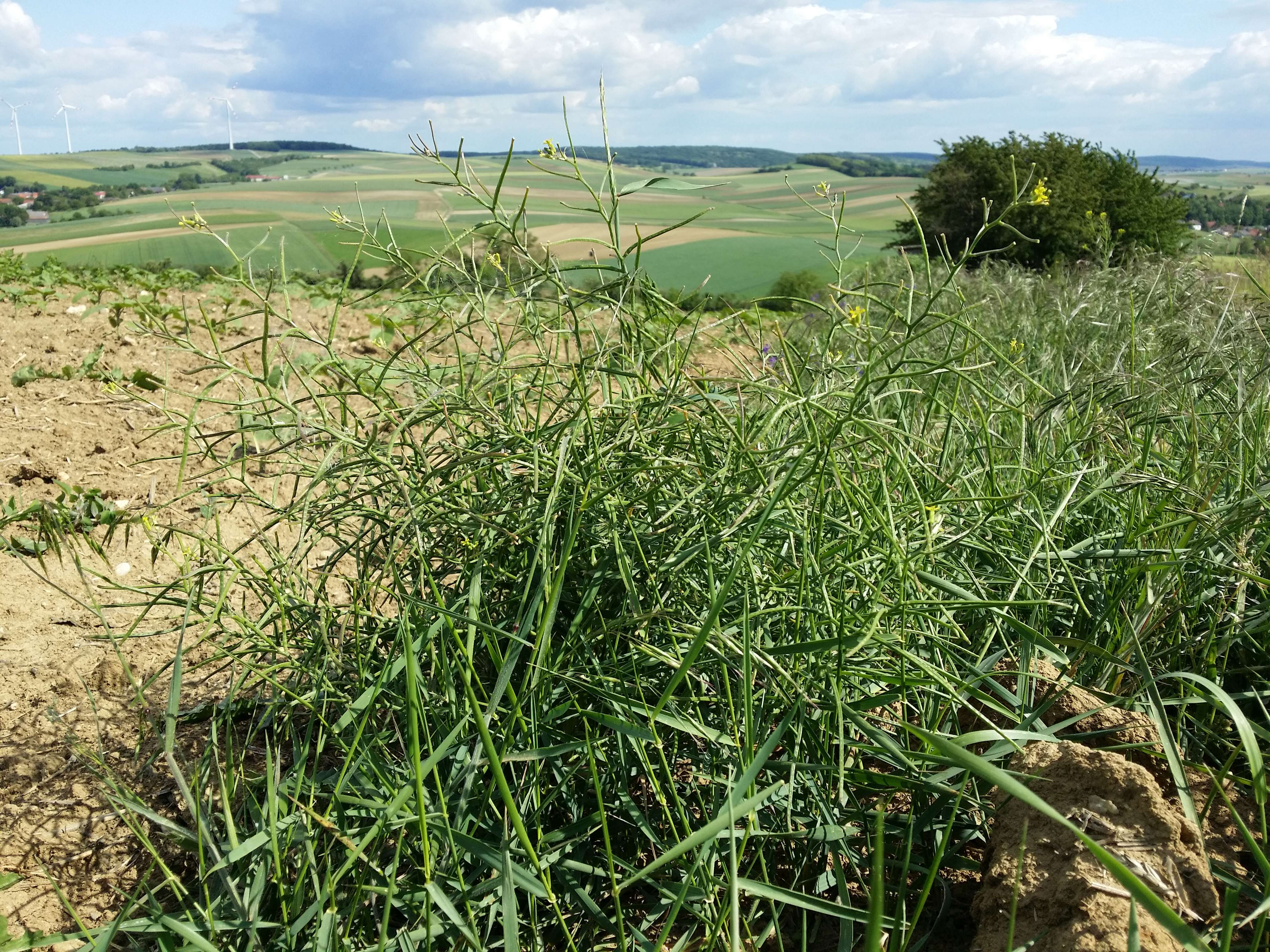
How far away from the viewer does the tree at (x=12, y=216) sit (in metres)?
14.1

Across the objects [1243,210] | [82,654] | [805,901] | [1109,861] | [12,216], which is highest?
[12,216]

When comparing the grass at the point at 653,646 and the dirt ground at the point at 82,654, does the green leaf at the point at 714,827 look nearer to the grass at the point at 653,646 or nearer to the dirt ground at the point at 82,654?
the grass at the point at 653,646

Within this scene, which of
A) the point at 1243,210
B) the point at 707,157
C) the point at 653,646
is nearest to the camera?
the point at 653,646

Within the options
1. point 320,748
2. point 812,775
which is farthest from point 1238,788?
point 320,748

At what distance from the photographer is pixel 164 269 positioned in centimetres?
808

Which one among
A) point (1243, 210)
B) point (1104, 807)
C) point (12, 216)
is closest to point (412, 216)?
point (1104, 807)

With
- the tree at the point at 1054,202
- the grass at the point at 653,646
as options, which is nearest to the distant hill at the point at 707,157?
the tree at the point at 1054,202

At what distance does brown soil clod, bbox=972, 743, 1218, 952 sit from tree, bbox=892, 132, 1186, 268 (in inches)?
328

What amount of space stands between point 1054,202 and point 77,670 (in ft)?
31.6

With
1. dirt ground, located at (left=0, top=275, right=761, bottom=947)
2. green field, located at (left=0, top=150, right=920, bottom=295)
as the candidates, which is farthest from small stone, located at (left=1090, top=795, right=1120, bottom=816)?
green field, located at (left=0, top=150, right=920, bottom=295)

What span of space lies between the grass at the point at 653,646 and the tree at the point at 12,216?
15481 mm

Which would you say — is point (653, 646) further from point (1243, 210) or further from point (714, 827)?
point (1243, 210)

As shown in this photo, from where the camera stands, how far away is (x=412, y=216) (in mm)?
1949

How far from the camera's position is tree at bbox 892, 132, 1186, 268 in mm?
9750
